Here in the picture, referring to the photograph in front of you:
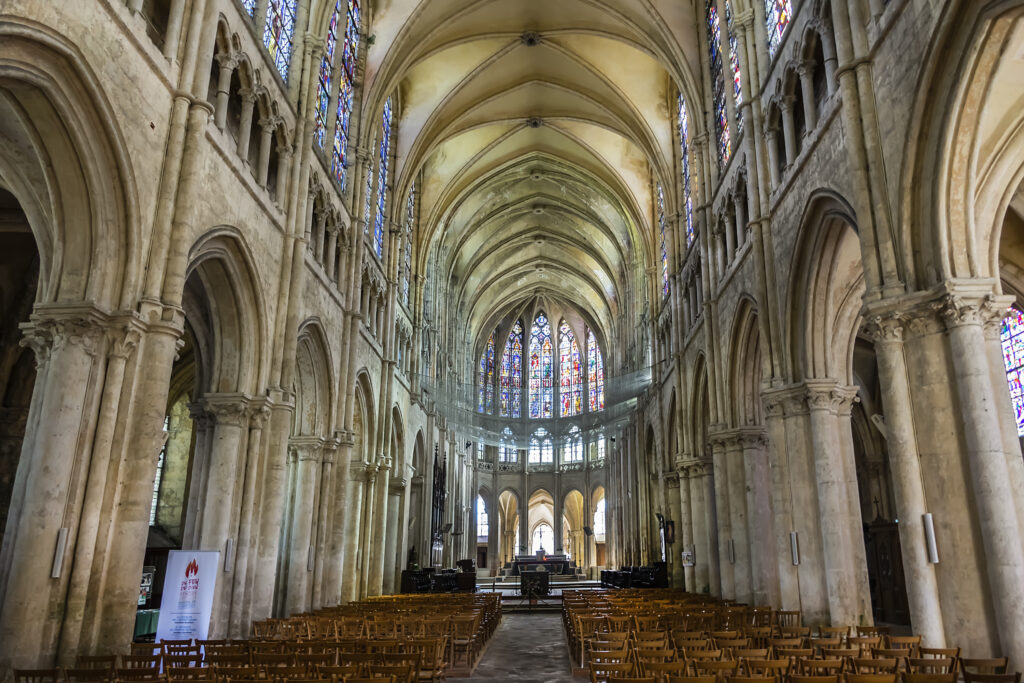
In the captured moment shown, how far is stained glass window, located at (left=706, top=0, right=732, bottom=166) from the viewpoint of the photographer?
70.0 ft

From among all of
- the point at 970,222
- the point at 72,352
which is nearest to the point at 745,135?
the point at 970,222

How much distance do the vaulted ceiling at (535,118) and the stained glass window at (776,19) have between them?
592cm

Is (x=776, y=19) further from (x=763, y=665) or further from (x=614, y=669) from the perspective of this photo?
(x=614, y=669)

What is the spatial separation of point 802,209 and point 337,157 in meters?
13.4

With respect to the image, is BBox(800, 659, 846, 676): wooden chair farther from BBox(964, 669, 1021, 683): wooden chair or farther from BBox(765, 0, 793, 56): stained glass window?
BBox(765, 0, 793, 56): stained glass window

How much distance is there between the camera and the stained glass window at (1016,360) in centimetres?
1753

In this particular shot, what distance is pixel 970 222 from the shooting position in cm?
936

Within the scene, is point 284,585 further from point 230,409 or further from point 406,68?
point 406,68

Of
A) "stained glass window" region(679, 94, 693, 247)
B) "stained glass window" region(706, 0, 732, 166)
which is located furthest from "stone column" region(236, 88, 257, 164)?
"stained glass window" region(679, 94, 693, 247)

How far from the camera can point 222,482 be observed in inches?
543

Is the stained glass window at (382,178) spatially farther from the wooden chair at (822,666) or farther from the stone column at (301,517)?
the wooden chair at (822,666)

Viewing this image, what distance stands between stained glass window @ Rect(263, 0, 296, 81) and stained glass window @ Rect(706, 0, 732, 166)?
38.1ft

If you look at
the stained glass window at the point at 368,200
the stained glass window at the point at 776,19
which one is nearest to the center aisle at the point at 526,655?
the stained glass window at the point at 368,200

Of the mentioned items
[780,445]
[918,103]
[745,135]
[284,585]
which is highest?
[745,135]
